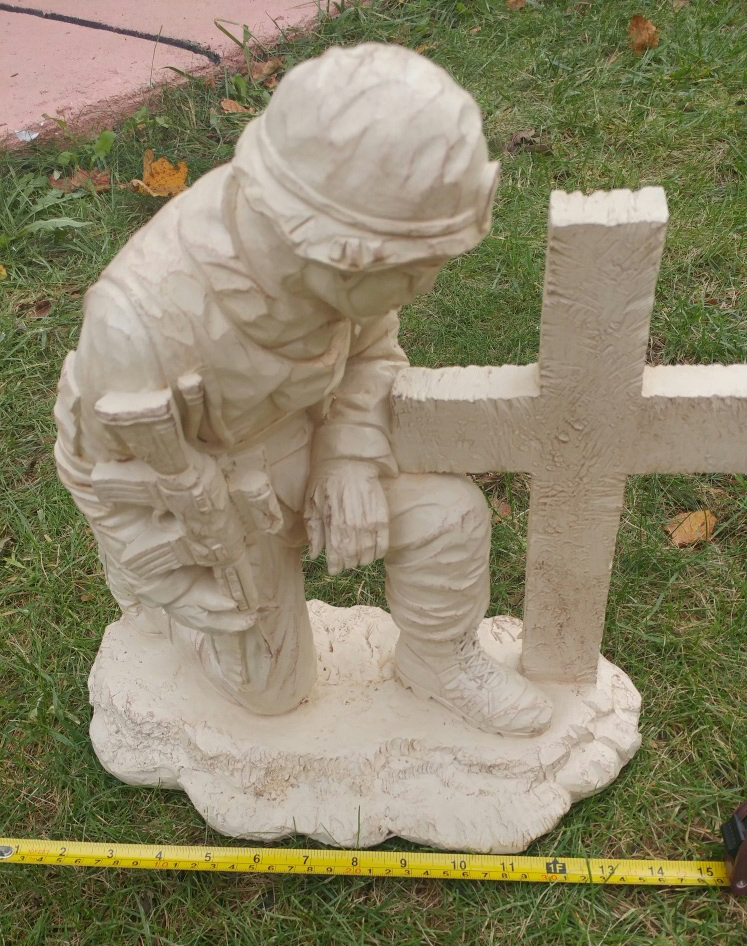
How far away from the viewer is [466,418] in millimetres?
1588

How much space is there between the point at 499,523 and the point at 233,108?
2033 millimetres

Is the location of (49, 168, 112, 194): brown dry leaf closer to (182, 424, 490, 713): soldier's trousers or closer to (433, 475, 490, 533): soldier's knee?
(182, 424, 490, 713): soldier's trousers

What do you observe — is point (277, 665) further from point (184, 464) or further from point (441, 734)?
point (184, 464)

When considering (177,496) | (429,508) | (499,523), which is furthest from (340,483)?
(499,523)

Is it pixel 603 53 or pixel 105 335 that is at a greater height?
pixel 105 335

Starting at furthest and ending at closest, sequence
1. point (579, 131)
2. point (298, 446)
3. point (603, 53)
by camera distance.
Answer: point (603, 53), point (579, 131), point (298, 446)

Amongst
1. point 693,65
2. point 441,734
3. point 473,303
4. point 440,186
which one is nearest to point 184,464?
point 440,186

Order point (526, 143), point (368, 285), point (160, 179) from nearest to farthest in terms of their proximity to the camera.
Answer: point (368, 285) < point (160, 179) < point (526, 143)

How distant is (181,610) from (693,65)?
3.08 m

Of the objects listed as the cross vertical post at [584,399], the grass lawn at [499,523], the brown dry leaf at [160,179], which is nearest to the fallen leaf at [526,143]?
the grass lawn at [499,523]

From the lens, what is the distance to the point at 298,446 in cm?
162

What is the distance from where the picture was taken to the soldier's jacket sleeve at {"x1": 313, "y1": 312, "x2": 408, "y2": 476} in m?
1.60

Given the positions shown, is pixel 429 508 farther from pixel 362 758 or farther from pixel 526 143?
pixel 526 143

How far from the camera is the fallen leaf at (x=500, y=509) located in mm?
2668
